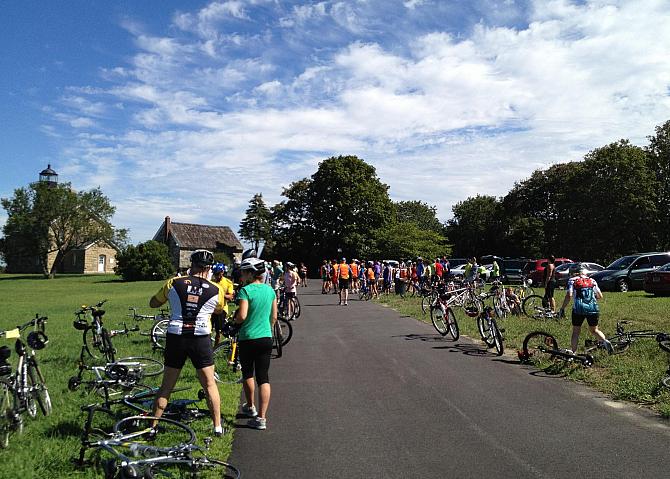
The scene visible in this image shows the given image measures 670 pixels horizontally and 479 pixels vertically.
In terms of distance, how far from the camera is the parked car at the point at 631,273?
81.6 feet

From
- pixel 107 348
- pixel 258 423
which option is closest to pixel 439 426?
pixel 258 423

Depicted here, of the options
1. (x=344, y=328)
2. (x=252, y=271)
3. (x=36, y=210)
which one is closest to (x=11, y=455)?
(x=252, y=271)

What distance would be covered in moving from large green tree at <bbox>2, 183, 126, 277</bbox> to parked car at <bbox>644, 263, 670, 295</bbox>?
66.1 meters

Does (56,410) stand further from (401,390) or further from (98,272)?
(98,272)

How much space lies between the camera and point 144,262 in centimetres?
5519

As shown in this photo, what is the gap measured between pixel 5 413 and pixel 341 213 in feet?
176

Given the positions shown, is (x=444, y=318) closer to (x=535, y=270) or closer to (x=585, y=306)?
(x=585, y=306)

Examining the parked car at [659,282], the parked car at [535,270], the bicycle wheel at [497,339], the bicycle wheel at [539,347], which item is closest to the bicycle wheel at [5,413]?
the bicycle wheel at [539,347]

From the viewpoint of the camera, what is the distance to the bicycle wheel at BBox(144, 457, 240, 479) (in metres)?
4.20

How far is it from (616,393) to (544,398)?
1.09 m

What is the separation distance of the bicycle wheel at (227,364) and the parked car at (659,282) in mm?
18121

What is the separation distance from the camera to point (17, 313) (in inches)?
838

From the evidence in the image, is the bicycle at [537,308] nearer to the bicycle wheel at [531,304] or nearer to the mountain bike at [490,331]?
the bicycle wheel at [531,304]

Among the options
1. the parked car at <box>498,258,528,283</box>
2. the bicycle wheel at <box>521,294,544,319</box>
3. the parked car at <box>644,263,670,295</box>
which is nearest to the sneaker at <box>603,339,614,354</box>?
the bicycle wheel at <box>521,294,544,319</box>
